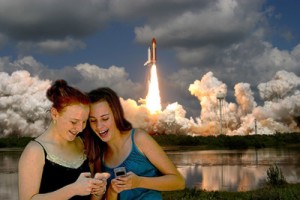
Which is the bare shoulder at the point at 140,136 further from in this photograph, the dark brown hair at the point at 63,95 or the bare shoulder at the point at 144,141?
the dark brown hair at the point at 63,95

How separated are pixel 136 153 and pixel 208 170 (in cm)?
1792

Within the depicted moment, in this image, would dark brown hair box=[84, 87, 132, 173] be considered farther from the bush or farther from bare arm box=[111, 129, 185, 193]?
the bush

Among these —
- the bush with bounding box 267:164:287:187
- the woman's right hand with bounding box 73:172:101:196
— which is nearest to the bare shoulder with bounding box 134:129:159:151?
the woman's right hand with bounding box 73:172:101:196

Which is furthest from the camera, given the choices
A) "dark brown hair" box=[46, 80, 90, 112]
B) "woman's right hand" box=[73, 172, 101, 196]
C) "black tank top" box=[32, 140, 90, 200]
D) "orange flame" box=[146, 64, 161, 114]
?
"orange flame" box=[146, 64, 161, 114]

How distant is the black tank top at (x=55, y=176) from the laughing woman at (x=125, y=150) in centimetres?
28

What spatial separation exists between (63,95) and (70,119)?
0.16 meters

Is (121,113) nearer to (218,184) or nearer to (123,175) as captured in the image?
(123,175)

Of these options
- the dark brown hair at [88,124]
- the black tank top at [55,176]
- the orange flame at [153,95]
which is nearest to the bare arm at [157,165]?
the dark brown hair at [88,124]

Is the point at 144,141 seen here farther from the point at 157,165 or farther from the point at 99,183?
the point at 99,183

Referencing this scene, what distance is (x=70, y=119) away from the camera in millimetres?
3174

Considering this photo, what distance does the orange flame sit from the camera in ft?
160

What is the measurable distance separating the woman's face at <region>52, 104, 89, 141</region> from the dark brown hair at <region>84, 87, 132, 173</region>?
210 mm

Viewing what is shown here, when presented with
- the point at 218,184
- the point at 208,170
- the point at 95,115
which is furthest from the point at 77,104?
the point at 208,170

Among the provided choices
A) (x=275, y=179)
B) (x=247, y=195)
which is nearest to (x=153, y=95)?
(x=275, y=179)
